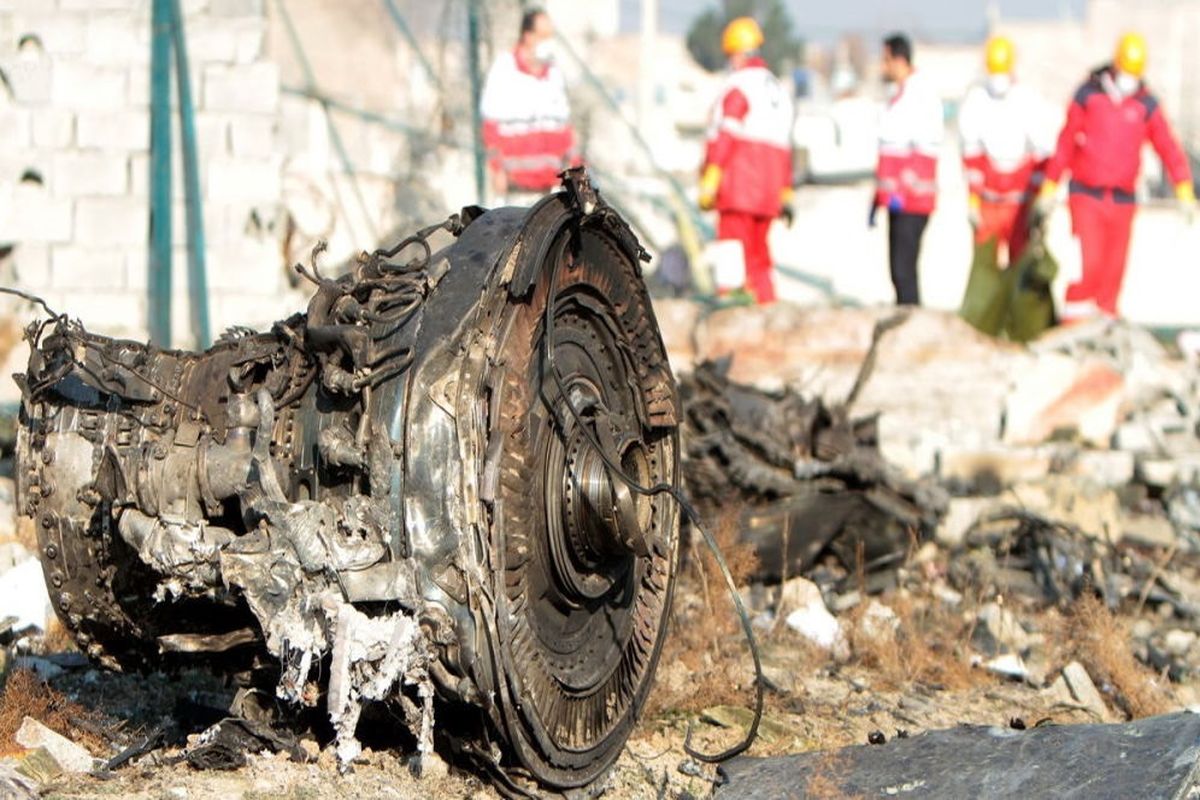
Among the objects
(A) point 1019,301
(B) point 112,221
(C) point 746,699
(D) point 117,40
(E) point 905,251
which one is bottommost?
(C) point 746,699

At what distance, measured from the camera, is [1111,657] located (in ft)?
23.5

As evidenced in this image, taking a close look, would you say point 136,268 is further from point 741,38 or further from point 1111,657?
point 1111,657

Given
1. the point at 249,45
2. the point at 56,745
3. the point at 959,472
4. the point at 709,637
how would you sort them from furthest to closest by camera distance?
1. the point at 249,45
2. the point at 959,472
3. the point at 709,637
4. the point at 56,745

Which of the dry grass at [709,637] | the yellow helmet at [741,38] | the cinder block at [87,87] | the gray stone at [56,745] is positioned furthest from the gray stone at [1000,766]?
the yellow helmet at [741,38]

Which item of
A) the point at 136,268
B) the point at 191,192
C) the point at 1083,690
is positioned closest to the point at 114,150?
the point at 191,192

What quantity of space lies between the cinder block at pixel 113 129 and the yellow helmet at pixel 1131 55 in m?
7.49

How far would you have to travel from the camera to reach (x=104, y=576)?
15.9 feet

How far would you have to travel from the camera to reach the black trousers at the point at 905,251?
13023 mm

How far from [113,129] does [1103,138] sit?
7.58 metres

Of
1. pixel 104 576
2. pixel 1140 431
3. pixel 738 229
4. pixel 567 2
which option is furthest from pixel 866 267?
pixel 567 2

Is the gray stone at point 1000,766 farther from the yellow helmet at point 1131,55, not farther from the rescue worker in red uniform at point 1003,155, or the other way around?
the yellow helmet at point 1131,55

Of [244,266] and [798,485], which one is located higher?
[244,266]

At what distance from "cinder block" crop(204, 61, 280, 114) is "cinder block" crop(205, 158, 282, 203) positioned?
362mm

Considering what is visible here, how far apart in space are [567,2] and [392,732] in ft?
123
